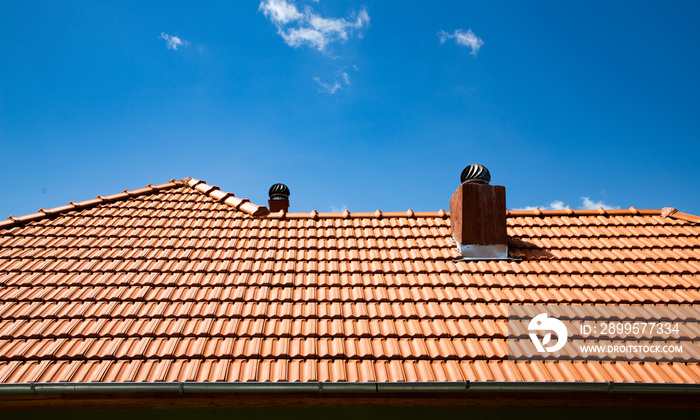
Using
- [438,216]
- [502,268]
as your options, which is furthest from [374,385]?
[438,216]

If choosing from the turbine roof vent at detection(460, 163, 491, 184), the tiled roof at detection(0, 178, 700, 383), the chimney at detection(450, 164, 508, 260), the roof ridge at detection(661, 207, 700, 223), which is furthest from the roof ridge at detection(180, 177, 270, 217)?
the roof ridge at detection(661, 207, 700, 223)

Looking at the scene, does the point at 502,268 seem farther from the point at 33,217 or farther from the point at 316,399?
the point at 33,217

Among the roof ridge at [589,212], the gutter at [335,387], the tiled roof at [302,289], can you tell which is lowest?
the gutter at [335,387]

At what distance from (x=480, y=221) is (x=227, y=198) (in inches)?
179

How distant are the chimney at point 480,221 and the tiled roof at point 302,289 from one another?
8.3 inches

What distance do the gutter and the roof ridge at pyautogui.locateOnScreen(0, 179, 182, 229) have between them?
4034 mm

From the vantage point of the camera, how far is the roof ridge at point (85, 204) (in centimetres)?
573

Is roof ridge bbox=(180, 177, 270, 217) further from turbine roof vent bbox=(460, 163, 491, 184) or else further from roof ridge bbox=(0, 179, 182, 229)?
turbine roof vent bbox=(460, 163, 491, 184)

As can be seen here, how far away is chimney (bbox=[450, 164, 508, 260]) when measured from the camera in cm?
495

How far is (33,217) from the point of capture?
5.86m

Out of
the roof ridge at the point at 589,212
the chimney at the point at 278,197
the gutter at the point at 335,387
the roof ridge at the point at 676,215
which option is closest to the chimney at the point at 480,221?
the roof ridge at the point at 589,212

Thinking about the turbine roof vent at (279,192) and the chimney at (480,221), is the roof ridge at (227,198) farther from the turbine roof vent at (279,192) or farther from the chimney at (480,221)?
the chimney at (480,221)

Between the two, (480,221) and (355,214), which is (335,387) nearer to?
(480,221)

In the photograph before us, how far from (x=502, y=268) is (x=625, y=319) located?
1.36m
